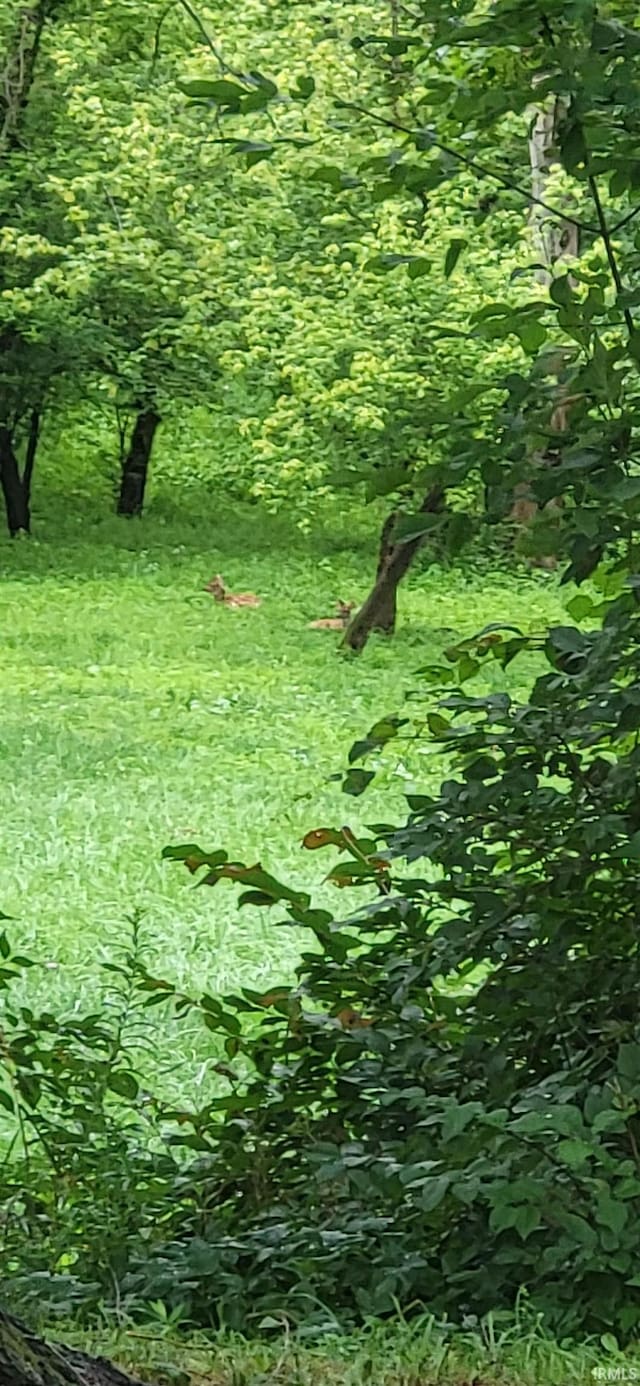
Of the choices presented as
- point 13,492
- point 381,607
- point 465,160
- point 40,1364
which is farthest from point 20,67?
point 40,1364

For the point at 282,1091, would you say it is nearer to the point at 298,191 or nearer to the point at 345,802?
the point at 345,802

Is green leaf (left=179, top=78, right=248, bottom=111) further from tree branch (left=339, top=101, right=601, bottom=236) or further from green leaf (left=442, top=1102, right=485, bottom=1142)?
green leaf (left=442, top=1102, right=485, bottom=1142)

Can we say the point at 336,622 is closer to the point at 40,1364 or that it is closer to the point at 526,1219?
the point at 526,1219

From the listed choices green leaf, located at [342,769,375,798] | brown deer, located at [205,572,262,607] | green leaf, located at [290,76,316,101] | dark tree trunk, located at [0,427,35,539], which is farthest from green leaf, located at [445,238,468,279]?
dark tree trunk, located at [0,427,35,539]

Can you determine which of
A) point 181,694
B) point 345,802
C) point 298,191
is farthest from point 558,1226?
point 298,191

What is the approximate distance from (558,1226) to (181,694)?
844 centimetres

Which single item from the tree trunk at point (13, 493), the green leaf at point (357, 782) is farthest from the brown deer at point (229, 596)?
the green leaf at point (357, 782)

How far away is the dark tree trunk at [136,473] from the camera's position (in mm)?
19125

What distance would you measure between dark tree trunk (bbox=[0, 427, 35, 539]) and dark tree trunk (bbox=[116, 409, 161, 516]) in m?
1.59

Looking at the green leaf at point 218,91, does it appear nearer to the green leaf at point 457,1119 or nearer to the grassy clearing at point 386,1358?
the green leaf at point 457,1119

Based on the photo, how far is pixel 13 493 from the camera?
1778 cm

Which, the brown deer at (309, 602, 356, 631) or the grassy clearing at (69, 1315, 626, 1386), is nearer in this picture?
the grassy clearing at (69, 1315, 626, 1386)

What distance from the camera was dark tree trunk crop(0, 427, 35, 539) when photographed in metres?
17.7

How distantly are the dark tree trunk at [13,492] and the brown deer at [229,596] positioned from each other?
12.9 feet
